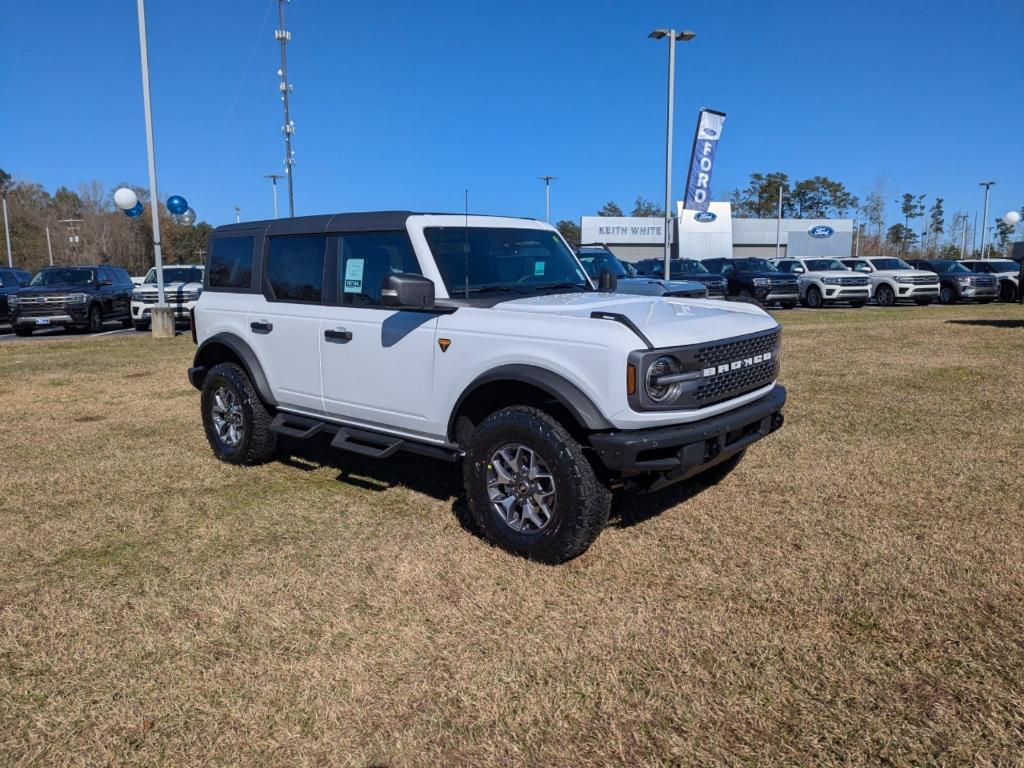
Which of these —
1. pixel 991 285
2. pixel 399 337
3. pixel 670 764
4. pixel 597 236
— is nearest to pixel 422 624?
pixel 670 764

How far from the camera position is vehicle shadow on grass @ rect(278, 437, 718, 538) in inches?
189

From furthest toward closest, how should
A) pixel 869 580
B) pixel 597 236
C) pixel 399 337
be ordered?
pixel 597 236 → pixel 399 337 → pixel 869 580

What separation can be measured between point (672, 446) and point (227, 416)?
12.6ft

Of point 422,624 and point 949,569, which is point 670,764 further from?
point 949,569

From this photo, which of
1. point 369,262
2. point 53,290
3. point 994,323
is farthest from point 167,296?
point 994,323

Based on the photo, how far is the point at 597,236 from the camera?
2258 inches

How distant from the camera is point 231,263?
5.93m

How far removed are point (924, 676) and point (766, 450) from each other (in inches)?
129

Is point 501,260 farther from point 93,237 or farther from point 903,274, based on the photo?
point 93,237

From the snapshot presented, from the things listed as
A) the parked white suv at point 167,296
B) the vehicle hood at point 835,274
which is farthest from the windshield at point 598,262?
the vehicle hood at point 835,274

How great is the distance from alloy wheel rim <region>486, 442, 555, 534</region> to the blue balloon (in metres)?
19.4

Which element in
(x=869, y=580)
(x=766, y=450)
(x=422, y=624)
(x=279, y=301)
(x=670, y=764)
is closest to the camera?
(x=670, y=764)

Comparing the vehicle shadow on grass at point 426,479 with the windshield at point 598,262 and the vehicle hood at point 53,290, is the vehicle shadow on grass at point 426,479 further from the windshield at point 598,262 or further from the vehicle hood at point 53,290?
the vehicle hood at point 53,290

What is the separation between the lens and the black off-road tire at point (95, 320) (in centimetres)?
1738
